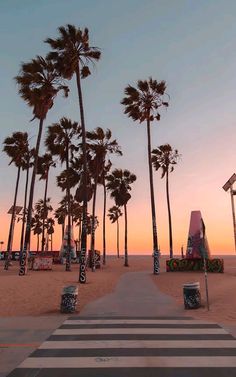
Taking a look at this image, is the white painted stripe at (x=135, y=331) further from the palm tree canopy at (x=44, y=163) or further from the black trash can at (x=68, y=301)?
the palm tree canopy at (x=44, y=163)

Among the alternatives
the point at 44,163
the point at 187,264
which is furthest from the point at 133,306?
the point at 44,163

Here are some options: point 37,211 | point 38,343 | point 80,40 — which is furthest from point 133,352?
point 37,211

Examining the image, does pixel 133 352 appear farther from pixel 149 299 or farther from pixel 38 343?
pixel 149 299

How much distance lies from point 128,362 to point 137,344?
5.14 ft

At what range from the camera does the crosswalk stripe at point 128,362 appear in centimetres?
765

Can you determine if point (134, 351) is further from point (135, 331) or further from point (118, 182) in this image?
point (118, 182)

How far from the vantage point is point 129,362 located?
7.85 metres

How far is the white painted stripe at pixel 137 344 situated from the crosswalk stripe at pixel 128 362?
3.25ft

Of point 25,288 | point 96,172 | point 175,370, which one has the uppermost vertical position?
point 96,172

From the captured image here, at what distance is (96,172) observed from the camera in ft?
150

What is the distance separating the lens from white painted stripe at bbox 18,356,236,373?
765 cm

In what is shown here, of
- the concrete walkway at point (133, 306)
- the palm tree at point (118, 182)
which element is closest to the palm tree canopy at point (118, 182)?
the palm tree at point (118, 182)

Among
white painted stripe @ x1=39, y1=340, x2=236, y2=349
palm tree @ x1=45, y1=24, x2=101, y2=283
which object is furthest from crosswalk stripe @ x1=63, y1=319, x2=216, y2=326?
palm tree @ x1=45, y1=24, x2=101, y2=283

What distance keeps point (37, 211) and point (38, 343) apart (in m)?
101
